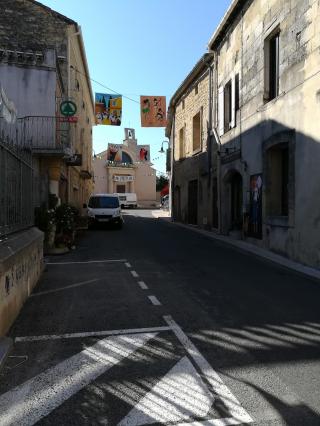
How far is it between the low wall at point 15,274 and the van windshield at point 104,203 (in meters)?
14.7

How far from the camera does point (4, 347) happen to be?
463 cm

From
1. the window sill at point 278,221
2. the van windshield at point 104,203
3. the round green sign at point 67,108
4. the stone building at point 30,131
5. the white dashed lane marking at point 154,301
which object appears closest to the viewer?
the stone building at point 30,131

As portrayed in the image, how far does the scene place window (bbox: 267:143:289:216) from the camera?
13.1 m

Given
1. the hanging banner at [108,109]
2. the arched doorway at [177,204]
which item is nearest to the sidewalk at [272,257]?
the hanging banner at [108,109]

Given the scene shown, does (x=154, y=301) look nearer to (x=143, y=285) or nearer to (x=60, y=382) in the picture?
(x=143, y=285)

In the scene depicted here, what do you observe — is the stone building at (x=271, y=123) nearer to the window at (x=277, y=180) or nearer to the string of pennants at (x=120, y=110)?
Answer: the window at (x=277, y=180)

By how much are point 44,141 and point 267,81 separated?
8.14 meters

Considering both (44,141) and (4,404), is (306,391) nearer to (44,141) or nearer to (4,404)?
(4,404)

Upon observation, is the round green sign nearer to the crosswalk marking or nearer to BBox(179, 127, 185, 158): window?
BBox(179, 127, 185, 158): window

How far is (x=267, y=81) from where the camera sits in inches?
540

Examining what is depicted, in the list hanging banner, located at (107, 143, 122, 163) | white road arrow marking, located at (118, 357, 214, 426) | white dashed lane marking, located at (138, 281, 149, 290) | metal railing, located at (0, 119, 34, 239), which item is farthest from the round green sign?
hanging banner, located at (107, 143, 122, 163)

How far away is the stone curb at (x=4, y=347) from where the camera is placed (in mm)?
4332

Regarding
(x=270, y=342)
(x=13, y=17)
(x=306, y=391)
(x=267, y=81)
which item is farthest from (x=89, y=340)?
(x=13, y=17)

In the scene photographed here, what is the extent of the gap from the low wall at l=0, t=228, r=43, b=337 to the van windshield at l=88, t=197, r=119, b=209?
1467cm
